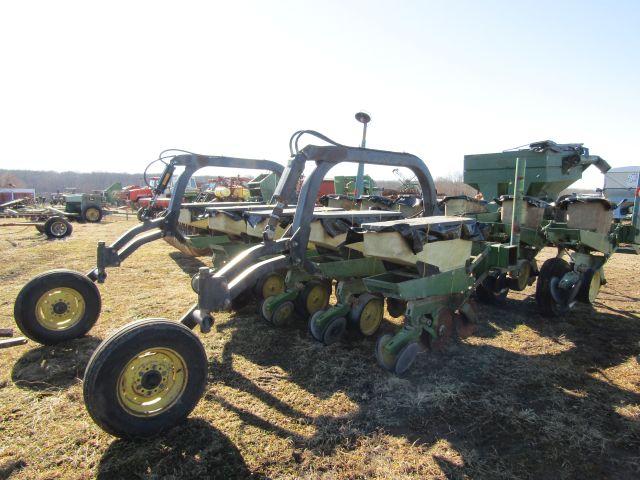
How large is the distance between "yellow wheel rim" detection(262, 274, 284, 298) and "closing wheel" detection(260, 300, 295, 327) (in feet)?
1.57

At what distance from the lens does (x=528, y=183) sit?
6348 mm

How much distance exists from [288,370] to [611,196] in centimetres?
1812

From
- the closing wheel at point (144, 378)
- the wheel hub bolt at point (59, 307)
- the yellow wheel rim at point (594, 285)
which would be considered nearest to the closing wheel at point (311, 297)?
the closing wheel at point (144, 378)

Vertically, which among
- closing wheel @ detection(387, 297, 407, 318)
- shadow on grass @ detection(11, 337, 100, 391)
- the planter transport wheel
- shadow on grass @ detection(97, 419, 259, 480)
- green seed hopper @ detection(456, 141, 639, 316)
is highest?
green seed hopper @ detection(456, 141, 639, 316)

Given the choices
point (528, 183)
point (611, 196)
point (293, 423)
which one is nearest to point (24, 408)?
point (293, 423)

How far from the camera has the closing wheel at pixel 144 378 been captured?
7.98ft

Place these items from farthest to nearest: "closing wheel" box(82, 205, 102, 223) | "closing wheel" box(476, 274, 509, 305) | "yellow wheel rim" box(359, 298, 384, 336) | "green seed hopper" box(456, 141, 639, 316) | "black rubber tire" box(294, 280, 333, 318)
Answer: "closing wheel" box(82, 205, 102, 223) → "closing wheel" box(476, 274, 509, 305) → "green seed hopper" box(456, 141, 639, 316) → "black rubber tire" box(294, 280, 333, 318) → "yellow wheel rim" box(359, 298, 384, 336)

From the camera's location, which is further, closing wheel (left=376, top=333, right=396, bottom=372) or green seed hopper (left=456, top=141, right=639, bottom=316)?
green seed hopper (left=456, top=141, right=639, bottom=316)

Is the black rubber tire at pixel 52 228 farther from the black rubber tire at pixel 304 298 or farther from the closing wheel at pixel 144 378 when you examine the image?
the closing wheel at pixel 144 378

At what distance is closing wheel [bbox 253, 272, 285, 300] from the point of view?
5277 mm

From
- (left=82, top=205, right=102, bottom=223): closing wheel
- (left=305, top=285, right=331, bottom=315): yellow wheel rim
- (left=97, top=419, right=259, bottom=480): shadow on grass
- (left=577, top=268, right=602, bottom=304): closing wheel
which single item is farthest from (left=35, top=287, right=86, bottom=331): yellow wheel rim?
(left=82, top=205, right=102, bottom=223): closing wheel

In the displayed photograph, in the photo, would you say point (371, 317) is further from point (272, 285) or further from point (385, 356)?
point (272, 285)

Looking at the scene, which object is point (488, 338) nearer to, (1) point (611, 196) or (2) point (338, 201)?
(2) point (338, 201)

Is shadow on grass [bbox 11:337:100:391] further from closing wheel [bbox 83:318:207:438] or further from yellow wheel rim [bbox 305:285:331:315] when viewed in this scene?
yellow wheel rim [bbox 305:285:331:315]
